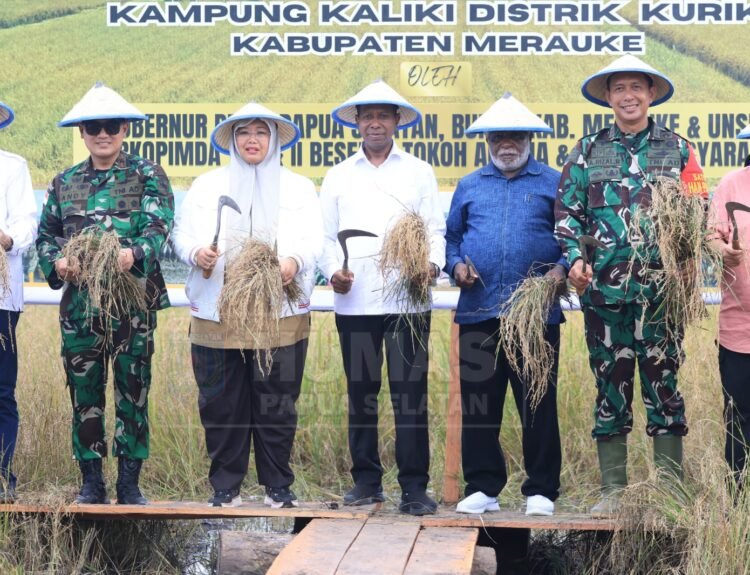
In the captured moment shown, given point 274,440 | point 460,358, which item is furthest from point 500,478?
point 274,440

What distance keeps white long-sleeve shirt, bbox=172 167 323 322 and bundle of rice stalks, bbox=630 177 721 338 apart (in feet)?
5.26

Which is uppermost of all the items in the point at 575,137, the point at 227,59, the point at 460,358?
the point at 227,59

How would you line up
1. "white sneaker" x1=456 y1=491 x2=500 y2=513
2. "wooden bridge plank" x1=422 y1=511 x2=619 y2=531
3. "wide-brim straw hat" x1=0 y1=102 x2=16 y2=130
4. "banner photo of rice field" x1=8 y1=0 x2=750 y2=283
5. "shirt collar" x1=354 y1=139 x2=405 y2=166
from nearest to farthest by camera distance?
1. "wooden bridge plank" x1=422 y1=511 x2=619 y2=531
2. "white sneaker" x1=456 y1=491 x2=500 y2=513
3. "shirt collar" x1=354 y1=139 x2=405 y2=166
4. "wide-brim straw hat" x1=0 y1=102 x2=16 y2=130
5. "banner photo of rice field" x1=8 y1=0 x2=750 y2=283

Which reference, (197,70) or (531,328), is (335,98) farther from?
(531,328)

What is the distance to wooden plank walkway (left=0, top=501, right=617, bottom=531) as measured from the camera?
615cm

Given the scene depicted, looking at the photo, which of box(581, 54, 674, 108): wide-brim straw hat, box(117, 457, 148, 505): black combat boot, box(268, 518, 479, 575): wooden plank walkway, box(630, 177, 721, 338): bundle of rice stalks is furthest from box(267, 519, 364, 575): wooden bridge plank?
box(581, 54, 674, 108): wide-brim straw hat

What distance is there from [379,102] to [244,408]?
173cm

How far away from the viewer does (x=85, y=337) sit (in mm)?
6297

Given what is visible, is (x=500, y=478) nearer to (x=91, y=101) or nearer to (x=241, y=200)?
(x=241, y=200)

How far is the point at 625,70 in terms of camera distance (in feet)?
19.9

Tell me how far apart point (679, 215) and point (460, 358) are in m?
1.44

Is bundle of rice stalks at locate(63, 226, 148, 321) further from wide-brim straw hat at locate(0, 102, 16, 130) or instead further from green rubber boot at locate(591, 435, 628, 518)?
green rubber boot at locate(591, 435, 628, 518)

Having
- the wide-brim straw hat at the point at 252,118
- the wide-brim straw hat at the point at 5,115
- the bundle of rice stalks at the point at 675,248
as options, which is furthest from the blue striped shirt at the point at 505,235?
the wide-brim straw hat at the point at 5,115

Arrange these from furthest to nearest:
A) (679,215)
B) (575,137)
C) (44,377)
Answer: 1. (575,137)
2. (44,377)
3. (679,215)
